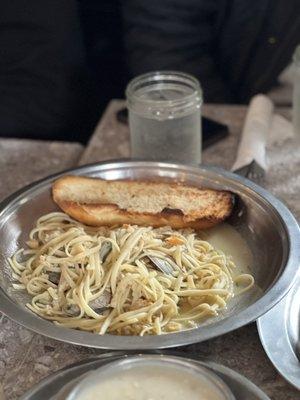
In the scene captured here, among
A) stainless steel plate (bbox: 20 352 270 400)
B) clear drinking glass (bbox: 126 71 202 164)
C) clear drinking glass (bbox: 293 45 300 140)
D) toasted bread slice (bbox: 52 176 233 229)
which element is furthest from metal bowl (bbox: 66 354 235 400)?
clear drinking glass (bbox: 293 45 300 140)

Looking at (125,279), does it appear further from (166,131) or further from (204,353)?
(166,131)

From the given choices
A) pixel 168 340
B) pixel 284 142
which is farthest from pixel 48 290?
pixel 284 142

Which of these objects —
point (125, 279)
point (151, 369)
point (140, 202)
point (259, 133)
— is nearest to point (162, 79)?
point (259, 133)

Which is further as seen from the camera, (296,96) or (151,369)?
(296,96)

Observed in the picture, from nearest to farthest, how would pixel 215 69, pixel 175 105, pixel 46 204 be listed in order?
pixel 46 204 → pixel 175 105 → pixel 215 69

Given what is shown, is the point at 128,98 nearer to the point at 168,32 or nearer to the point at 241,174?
the point at 241,174

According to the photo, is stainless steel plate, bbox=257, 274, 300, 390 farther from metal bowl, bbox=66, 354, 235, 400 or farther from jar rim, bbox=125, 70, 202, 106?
jar rim, bbox=125, 70, 202, 106

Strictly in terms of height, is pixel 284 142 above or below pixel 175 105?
below
